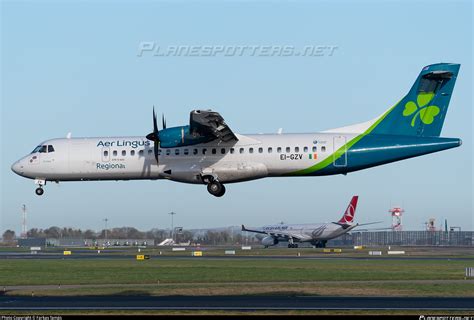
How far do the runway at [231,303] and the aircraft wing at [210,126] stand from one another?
30.8ft

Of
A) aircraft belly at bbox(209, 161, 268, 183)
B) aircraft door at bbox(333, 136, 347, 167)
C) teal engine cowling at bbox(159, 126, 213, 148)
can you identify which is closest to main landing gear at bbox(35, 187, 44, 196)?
teal engine cowling at bbox(159, 126, 213, 148)

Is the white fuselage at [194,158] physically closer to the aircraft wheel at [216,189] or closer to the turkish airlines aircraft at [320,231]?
the aircraft wheel at [216,189]

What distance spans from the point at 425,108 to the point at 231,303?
17.7m

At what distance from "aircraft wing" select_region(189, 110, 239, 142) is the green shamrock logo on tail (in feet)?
32.6

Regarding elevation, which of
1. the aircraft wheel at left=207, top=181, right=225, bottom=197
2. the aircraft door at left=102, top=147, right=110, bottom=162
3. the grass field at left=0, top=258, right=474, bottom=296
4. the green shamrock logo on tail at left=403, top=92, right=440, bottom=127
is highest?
the green shamrock logo on tail at left=403, top=92, right=440, bottom=127

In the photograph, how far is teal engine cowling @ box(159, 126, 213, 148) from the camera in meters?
40.7

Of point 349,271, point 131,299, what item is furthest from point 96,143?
point 349,271

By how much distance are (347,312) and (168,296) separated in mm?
10680

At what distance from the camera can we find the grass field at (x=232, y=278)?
3809 cm

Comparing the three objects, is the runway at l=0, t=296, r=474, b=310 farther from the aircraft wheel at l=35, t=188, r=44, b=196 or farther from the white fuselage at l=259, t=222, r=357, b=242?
the white fuselage at l=259, t=222, r=357, b=242

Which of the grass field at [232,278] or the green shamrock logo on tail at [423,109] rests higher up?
the green shamrock logo on tail at [423,109]

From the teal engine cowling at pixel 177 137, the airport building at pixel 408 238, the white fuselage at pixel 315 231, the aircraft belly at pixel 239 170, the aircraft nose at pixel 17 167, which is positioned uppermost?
the teal engine cowling at pixel 177 137

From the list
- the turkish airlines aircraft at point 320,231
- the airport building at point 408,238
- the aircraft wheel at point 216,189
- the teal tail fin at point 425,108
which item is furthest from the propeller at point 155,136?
the airport building at point 408,238

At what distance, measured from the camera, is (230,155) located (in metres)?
42.0
